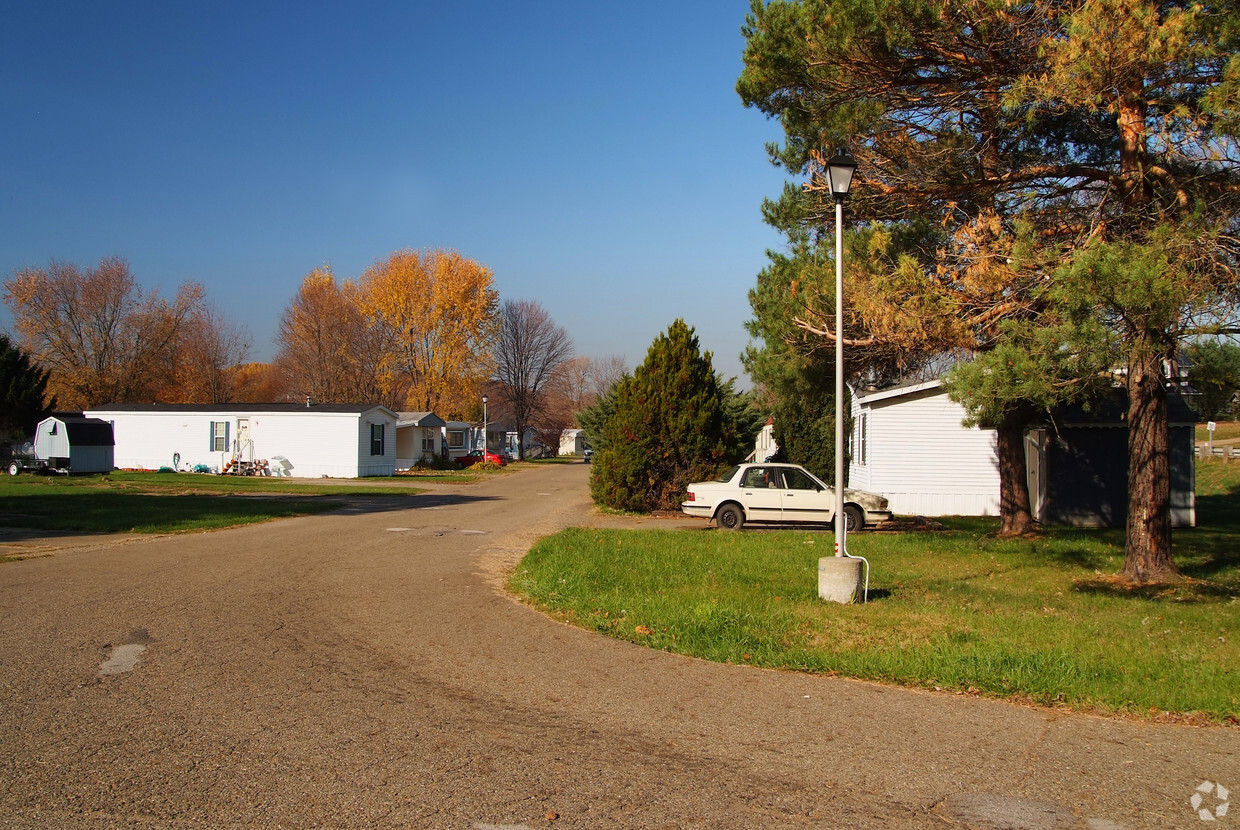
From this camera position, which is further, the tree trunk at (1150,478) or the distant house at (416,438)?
the distant house at (416,438)

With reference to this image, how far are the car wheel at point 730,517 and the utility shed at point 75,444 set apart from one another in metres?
29.8

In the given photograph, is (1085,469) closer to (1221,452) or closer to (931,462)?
(931,462)

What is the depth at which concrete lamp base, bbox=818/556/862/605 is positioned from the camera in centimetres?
985

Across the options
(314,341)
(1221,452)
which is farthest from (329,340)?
(1221,452)

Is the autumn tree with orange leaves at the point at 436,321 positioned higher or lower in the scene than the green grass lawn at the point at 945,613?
higher

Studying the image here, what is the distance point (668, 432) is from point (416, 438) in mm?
28583

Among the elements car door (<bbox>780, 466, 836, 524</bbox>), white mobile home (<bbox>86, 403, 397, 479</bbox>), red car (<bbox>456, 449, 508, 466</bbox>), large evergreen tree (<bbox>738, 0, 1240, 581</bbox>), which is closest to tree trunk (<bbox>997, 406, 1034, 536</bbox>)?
car door (<bbox>780, 466, 836, 524</bbox>)

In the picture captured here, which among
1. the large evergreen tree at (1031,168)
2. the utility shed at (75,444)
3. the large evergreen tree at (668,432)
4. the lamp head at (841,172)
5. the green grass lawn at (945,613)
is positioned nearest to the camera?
the green grass lawn at (945,613)

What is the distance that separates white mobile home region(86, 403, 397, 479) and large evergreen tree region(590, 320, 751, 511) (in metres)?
19.6

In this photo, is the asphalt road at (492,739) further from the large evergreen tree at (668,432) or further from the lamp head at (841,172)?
the large evergreen tree at (668,432)

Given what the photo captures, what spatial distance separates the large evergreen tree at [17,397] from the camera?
37.6 meters

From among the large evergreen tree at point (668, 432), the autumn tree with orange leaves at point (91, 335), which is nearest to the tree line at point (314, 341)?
the autumn tree with orange leaves at point (91, 335)

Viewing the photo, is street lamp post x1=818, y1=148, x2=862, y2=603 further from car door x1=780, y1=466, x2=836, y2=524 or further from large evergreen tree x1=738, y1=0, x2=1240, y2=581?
car door x1=780, y1=466, x2=836, y2=524

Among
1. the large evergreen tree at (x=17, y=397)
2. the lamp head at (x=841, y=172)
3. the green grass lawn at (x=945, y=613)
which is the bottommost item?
the green grass lawn at (x=945, y=613)
